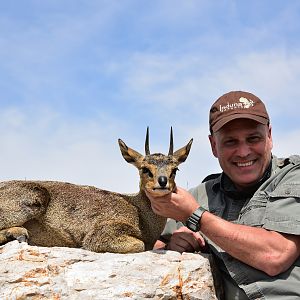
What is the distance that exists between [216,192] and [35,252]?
2.84m

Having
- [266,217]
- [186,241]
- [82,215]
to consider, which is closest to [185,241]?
[186,241]

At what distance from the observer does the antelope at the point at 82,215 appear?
27.4ft

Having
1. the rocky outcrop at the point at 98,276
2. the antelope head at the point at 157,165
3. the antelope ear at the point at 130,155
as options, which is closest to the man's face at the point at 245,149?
the antelope head at the point at 157,165

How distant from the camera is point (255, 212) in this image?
650cm

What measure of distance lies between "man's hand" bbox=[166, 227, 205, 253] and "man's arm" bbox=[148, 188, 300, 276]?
113cm

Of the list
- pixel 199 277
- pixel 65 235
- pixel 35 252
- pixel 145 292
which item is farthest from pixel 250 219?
pixel 65 235

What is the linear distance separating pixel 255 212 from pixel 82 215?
358 centimetres

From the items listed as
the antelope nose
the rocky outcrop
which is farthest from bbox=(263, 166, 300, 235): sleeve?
the antelope nose

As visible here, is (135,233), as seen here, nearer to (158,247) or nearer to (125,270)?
(158,247)

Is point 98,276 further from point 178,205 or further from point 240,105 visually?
point 240,105

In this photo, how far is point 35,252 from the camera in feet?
21.5

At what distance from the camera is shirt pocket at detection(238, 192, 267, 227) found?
6418 mm

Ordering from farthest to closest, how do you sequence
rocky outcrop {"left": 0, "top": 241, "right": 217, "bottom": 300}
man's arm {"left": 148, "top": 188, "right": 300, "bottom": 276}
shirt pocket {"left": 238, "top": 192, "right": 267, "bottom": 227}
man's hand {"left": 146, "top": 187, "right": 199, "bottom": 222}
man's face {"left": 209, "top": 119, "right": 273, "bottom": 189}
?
man's face {"left": 209, "top": 119, "right": 273, "bottom": 189}
shirt pocket {"left": 238, "top": 192, "right": 267, "bottom": 227}
man's hand {"left": 146, "top": 187, "right": 199, "bottom": 222}
rocky outcrop {"left": 0, "top": 241, "right": 217, "bottom": 300}
man's arm {"left": 148, "top": 188, "right": 300, "bottom": 276}

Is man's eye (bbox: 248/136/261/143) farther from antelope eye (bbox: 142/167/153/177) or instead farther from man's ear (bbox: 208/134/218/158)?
antelope eye (bbox: 142/167/153/177)
